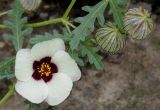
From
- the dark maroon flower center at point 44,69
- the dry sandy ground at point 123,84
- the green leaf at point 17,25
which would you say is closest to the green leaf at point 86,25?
the dark maroon flower center at point 44,69

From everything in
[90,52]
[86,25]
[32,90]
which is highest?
[86,25]

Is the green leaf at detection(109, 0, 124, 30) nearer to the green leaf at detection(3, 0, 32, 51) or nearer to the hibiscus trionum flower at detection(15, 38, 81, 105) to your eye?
the hibiscus trionum flower at detection(15, 38, 81, 105)

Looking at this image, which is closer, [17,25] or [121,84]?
[17,25]

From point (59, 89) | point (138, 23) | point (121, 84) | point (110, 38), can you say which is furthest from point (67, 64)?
point (121, 84)

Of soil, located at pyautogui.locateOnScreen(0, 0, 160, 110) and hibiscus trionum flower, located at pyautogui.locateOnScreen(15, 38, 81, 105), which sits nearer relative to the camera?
hibiscus trionum flower, located at pyautogui.locateOnScreen(15, 38, 81, 105)

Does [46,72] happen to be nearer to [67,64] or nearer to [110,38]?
[67,64]

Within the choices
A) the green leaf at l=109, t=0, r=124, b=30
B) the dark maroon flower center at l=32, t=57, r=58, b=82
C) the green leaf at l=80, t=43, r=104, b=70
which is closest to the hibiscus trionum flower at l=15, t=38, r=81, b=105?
the dark maroon flower center at l=32, t=57, r=58, b=82
